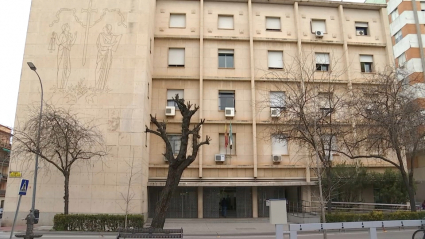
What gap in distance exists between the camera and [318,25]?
26594 mm

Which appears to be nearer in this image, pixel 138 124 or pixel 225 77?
pixel 138 124

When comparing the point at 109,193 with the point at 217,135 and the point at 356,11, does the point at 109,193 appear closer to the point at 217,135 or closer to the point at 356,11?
the point at 217,135

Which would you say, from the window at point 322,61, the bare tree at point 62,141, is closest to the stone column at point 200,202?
the bare tree at point 62,141

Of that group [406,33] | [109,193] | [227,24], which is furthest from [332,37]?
[109,193]

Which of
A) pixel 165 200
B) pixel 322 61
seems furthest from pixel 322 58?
pixel 165 200

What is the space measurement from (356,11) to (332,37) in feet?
11.5

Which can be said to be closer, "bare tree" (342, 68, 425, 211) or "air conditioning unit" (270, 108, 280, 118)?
"bare tree" (342, 68, 425, 211)

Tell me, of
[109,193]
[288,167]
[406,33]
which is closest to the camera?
[109,193]

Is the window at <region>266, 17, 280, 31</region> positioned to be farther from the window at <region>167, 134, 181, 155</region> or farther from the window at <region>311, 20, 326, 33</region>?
the window at <region>167, 134, 181, 155</region>

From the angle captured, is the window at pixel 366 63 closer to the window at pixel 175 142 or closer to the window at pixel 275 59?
the window at pixel 275 59

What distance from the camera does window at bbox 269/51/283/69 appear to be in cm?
2552

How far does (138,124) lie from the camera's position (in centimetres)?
2080

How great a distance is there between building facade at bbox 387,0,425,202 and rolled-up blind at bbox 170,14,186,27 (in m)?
21.8

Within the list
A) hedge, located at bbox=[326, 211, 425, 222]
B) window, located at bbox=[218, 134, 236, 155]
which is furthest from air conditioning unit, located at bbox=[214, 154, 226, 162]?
hedge, located at bbox=[326, 211, 425, 222]
